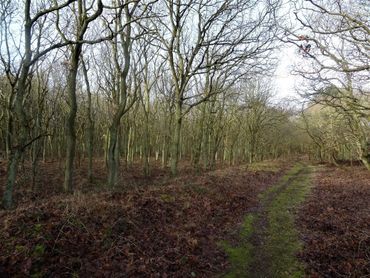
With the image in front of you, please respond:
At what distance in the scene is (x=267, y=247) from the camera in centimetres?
653

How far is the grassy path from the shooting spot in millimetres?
5391

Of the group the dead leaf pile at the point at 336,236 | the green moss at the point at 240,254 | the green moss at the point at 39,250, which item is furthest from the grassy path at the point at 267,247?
the green moss at the point at 39,250

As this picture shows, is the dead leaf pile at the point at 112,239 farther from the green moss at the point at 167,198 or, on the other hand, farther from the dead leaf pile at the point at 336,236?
the dead leaf pile at the point at 336,236

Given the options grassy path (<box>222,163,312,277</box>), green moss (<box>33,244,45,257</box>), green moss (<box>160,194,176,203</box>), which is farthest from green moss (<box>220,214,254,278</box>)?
green moss (<box>33,244,45,257</box>)

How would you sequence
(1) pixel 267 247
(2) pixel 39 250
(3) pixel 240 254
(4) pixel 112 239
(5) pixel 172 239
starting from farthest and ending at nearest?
(1) pixel 267 247, (5) pixel 172 239, (3) pixel 240 254, (4) pixel 112 239, (2) pixel 39 250

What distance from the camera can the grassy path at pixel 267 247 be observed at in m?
5.39

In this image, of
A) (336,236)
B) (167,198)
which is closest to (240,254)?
(336,236)

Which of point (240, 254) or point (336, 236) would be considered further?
point (336, 236)

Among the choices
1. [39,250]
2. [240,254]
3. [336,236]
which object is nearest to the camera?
[39,250]

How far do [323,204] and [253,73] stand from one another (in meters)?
9.20

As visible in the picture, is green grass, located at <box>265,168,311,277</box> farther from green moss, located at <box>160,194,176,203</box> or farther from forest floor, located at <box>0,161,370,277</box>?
green moss, located at <box>160,194,176,203</box>

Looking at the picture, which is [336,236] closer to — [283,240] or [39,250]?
[283,240]

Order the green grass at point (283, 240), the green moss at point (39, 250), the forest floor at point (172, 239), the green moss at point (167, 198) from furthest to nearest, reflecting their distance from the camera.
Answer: the green moss at point (167, 198)
the green grass at point (283, 240)
the forest floor at point (172, 239)
the green moss at point (39, 250)

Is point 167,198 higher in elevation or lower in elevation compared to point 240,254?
higher
